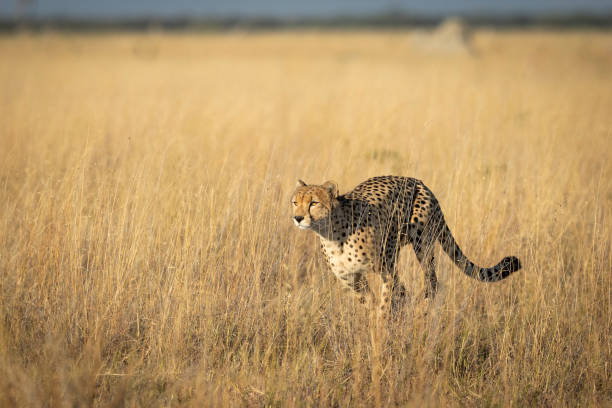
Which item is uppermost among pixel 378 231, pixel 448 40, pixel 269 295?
pixel 448 40

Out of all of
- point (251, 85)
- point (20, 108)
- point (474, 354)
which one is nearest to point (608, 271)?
point (474, 354)

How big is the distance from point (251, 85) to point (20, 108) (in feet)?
16.2

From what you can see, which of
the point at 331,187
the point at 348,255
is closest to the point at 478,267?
the point at 348,255

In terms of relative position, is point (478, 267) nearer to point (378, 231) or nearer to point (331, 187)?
point (378, 231)

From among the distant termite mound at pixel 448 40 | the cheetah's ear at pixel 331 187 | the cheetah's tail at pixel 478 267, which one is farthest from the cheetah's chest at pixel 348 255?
the distant termite mound at pixel 448 40

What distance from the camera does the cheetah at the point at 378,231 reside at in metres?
3.07

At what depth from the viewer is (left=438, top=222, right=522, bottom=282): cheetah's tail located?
118 inches

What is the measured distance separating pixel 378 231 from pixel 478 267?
61 centimetres

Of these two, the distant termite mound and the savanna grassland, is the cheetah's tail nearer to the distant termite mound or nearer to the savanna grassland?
the savanna grassland

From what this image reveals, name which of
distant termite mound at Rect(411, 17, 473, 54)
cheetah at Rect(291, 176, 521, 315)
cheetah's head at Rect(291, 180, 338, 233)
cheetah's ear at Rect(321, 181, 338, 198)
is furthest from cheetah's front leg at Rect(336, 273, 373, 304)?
distant termite mound at Rect(411, 17, 473, 54)

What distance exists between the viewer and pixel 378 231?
323 cm

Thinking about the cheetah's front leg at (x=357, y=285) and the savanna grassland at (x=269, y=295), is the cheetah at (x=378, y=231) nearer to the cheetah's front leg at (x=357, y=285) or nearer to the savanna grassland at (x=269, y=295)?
the cheetah's front leg at (x=357, y=285)

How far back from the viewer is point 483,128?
6.88 metres

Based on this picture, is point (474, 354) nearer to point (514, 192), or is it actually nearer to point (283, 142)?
point (514, 192)
